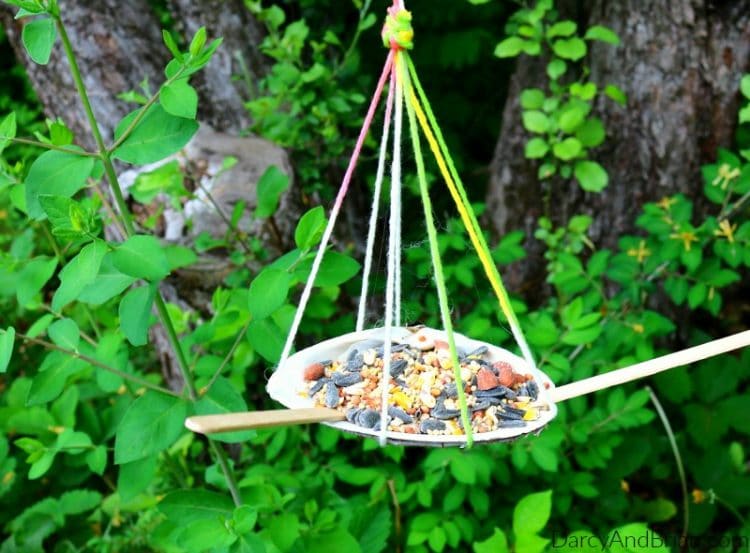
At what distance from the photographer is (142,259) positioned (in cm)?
102

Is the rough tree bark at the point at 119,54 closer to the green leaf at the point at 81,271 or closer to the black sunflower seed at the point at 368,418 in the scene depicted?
the green leaf at the point at 81,271

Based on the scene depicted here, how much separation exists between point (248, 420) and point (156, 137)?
486mm

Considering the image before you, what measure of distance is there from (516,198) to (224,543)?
1799mm

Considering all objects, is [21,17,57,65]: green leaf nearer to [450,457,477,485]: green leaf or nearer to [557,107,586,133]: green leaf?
[450,457,477,485]: green leaf

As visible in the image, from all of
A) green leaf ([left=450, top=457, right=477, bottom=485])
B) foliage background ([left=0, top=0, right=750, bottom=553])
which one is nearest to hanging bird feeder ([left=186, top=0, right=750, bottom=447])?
foliage background ([left=0, top=0, right=750, bottom=553])

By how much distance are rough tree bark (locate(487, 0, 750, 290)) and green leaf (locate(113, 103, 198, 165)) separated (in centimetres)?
165

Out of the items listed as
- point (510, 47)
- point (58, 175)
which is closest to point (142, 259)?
point (58, 175)

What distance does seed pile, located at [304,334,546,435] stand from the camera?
3.47ft

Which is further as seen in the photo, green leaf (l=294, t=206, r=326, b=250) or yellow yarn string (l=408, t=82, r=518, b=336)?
green leaf (l=294, t=206, r=326, b=250)

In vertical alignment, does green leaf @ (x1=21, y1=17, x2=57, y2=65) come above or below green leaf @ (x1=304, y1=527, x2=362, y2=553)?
above

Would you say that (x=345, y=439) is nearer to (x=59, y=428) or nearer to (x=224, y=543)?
(x=59, y=428)

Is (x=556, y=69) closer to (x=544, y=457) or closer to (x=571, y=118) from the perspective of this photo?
(x=571, y=118)

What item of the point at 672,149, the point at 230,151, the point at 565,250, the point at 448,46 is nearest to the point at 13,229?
the point at 230,151

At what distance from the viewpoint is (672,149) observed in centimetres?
235
